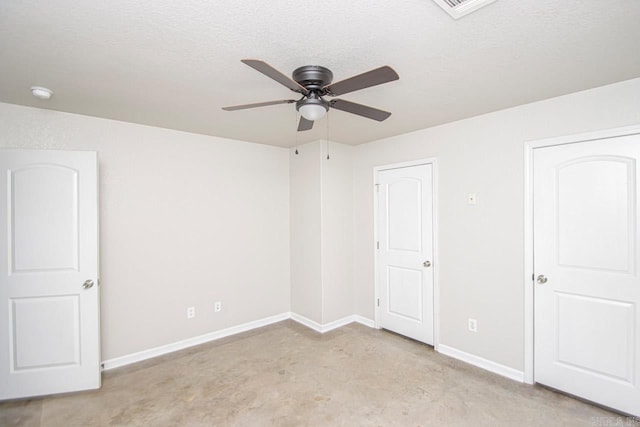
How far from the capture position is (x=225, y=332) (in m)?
3.73

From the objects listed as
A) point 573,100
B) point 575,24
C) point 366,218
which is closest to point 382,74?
point 575,24

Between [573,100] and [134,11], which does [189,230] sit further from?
[573,100]

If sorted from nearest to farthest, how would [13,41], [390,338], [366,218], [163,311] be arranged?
[13,41]
[163,311]
[390,338]
[366,218]

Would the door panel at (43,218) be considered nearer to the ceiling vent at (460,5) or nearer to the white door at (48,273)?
the white door at (48,273)

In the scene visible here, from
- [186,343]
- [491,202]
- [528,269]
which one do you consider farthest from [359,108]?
[186,343]

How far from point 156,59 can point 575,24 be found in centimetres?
230

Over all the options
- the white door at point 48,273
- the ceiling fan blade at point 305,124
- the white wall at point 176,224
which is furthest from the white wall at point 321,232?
the white door at point 48,273

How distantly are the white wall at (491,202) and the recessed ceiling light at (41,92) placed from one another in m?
3.34

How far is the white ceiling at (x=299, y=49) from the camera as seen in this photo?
141 centimetres

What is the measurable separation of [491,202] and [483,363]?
1.56m

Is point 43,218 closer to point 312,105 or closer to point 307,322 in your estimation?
point 312,105

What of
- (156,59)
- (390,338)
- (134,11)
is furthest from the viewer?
(390,338)

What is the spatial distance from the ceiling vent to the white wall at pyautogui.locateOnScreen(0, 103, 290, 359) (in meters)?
2.93

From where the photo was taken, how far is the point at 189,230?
3.48 m
